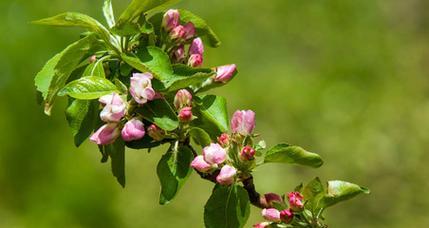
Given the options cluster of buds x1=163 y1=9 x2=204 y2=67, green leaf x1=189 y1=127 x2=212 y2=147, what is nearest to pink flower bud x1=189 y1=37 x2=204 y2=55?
cluster of buds x1=163 y1=9 x2=204 y2=67

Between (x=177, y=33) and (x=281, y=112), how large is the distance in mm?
2756

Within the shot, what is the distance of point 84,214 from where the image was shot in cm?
253

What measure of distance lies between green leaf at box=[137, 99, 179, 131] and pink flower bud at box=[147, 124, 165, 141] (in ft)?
0.05

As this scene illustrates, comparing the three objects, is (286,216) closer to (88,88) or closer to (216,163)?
(216,163)

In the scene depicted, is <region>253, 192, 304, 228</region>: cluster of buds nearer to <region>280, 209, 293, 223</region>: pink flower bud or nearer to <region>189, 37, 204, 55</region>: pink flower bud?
<region>280, 209, 293, 223</region>: pink flower bud

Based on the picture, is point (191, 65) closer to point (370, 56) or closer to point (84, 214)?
point (84, 214)

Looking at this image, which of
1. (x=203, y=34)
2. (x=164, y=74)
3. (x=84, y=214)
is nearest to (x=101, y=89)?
(x=164, y=74)

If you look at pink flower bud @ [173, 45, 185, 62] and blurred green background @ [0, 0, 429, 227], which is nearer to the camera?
pink flower bud @ [173, 45, 185, 62]

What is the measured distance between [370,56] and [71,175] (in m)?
1.84

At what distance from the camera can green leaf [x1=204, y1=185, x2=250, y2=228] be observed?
0.68 meters

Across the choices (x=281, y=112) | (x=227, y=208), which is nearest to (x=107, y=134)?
(x=227, y=208)

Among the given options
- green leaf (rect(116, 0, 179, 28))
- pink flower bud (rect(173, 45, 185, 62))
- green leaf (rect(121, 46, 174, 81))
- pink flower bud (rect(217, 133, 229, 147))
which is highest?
green leaf (rect(116, 0, 179, 28))

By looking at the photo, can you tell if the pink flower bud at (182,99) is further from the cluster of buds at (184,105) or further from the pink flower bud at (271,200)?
the pink flower bud at (271,200)

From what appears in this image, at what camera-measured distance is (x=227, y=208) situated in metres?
0.68
